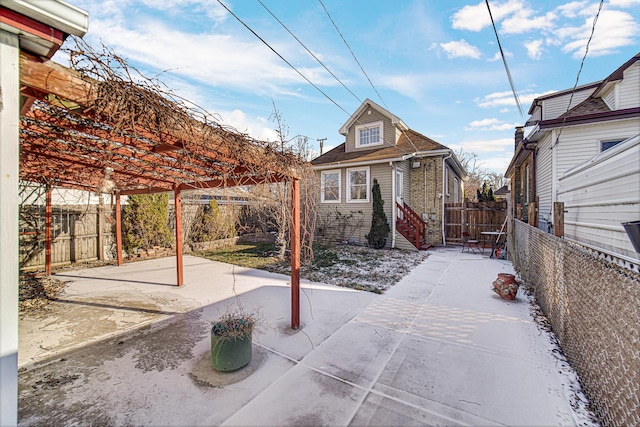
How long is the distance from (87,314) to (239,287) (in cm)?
254

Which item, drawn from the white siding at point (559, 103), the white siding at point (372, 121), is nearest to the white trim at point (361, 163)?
the white siding at point (372, 121)

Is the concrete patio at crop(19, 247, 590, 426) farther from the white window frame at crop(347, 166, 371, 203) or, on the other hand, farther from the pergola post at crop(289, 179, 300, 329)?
the white window frame at crop(347, 166, 371, 203)

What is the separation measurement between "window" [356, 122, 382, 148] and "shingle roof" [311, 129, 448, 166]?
40cm

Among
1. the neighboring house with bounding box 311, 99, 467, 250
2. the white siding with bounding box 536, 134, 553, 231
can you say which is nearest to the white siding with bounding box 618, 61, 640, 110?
the white siding with bounding box 536, 134, 553, 231

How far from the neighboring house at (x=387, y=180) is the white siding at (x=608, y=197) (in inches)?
285

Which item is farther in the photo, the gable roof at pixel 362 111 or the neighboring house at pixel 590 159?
the gable roof at pixel 362 111

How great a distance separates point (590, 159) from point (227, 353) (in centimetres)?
451

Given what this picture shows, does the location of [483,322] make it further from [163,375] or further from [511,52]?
[511,52]

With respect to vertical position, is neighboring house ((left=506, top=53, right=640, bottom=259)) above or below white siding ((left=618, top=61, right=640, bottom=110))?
below

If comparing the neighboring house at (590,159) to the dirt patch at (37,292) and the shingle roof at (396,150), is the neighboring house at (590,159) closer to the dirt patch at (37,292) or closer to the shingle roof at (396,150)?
the shingle roof at (396,150)

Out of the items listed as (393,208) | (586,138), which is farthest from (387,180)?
(586,138)

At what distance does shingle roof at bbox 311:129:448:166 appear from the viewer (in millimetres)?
11523

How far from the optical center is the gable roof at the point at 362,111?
12.1 meters

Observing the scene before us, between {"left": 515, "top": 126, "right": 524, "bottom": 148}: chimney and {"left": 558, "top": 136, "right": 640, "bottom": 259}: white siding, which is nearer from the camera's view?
{"left": 558, "top": 136, "right": 640, "bottom": 259}: white siding
